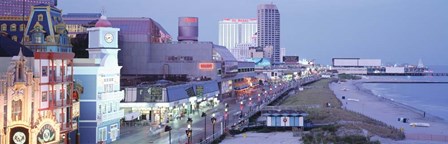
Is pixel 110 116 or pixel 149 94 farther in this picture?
pixel 149 94

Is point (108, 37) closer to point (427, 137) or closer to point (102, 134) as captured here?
point (102, 134)

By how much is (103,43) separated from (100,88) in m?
5.53

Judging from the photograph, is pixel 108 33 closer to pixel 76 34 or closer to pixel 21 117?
pixel 21 117

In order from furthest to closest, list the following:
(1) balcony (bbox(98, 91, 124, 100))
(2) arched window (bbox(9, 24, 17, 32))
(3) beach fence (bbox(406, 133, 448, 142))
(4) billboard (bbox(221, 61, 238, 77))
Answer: (4) billboard (bbox(221, 61, 238, 77))
(2) arched window (bbox(9, 24, 17, 32))
(3) beach fence (bbox(406, 133, 448, 142))
(1) balcony (bbox(98, 91, 124, 100))

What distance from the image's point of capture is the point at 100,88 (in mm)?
52625

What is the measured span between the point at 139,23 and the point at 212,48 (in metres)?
15.6

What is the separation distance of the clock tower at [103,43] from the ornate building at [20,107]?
16.4m

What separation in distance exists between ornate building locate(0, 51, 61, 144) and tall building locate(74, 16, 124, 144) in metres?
12.2


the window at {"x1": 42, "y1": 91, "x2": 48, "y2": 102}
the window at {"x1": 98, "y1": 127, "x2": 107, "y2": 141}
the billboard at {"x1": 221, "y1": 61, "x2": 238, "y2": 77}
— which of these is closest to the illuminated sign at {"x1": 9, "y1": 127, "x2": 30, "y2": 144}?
the window at {"x1": 42, "y1": 91, "x2": 48, "y2": 102}

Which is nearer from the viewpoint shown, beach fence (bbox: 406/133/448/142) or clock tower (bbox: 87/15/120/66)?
clock tower (bbox: 87/15/120/66)

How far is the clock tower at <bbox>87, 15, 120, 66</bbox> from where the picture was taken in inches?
2191

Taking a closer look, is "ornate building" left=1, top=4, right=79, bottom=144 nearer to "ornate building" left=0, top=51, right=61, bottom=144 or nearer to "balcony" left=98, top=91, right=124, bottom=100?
"ornate building" left=0, top=51, right=61, bottom=144

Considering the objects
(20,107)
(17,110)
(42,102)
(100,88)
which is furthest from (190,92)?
(17,110)

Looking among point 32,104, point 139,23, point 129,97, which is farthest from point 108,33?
point 139,23
